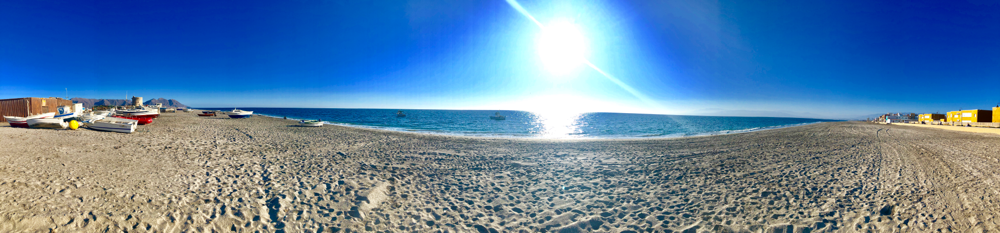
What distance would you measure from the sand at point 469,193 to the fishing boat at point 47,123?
772 centimetres

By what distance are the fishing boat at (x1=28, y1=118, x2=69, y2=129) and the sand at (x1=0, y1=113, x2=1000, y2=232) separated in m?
7.72

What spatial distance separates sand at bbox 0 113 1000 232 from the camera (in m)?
5.08

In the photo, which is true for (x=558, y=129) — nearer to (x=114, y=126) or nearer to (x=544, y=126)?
(x=544, y=126)

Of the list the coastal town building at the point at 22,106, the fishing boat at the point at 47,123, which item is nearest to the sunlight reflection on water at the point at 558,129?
the fishing boat at the point at 47,123

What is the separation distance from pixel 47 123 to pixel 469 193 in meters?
23.6

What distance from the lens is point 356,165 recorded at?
9.66 m

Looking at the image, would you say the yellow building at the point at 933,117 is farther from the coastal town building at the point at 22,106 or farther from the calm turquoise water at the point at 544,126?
the coastal town building at the point at 22,106

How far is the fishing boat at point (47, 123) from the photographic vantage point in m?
15.9

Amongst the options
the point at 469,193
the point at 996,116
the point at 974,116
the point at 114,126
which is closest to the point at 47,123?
the point at 114,126

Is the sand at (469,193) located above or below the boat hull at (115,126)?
below

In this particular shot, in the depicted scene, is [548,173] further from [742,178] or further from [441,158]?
[742,178]

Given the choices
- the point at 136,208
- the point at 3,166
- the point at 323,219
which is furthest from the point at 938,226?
the point at 3,166

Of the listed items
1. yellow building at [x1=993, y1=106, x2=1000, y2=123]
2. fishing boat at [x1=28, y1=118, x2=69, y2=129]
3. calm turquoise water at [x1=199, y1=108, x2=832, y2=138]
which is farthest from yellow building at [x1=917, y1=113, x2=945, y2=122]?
fishing boat at [x1=28, y1=118, x2=69, y2=129]

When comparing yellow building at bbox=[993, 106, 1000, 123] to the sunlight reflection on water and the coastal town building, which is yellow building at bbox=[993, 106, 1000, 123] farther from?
the coastal town building
